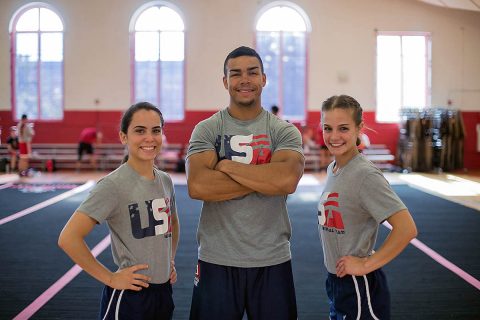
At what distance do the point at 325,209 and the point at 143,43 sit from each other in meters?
12.6

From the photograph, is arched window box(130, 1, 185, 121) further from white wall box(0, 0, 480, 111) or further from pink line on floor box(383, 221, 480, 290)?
pink line on floor box(383, 221, 480, 290)

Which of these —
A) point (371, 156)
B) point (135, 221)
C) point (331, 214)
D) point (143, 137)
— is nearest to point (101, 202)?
point (135, 221)

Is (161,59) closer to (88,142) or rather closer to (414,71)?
(88,142)

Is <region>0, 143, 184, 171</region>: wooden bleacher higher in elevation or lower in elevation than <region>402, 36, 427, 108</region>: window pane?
lower

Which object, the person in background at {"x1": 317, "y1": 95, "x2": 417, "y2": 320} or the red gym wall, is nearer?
the person in background at {"x1": 317, "y1": 95, "x2": 417, "y2": 320}

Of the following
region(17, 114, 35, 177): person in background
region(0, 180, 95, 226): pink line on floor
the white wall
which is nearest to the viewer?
region(0, 180, 95, 226): pink line on floor

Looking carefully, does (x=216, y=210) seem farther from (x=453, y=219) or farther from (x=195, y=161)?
(x=453, y=219)

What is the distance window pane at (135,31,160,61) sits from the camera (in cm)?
1395

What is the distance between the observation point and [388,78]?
549 inches

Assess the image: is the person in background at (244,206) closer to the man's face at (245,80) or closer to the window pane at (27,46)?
the man's face at (245,80)

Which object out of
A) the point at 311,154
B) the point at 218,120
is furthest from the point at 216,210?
the point at 311,154

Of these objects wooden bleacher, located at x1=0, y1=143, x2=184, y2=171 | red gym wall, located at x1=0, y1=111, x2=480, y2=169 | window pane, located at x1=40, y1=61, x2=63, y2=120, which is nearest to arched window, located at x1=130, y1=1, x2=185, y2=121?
red gym wall, located at x1=0, y1=111, x2=480, y2=169

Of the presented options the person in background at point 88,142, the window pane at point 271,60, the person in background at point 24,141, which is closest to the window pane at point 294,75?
the window pane at point 271,60

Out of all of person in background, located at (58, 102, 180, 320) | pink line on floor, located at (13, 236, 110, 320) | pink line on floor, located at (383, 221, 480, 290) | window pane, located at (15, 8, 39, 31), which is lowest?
pink line on floor, located at (13, 236, 110, 320)
